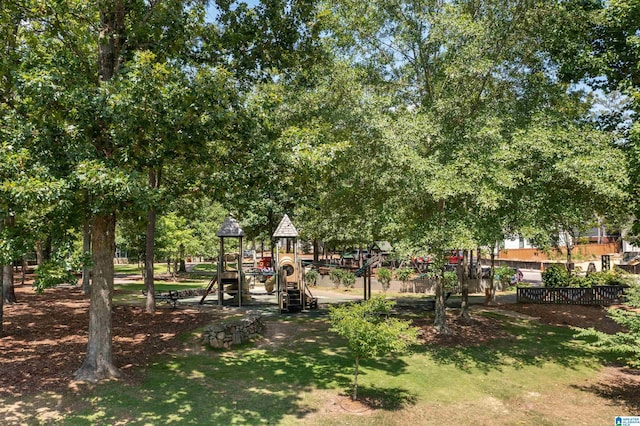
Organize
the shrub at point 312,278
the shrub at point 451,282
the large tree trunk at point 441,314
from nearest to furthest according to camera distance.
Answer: the large tree trunk at point 441,314
the shrub at point 451,282
the shrub at point 312,278

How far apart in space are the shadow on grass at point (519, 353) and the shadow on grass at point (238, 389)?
191cm

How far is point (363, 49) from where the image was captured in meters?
14.4

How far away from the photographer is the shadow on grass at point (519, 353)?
483 inches

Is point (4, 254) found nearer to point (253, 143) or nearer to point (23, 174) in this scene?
point (23, 174)

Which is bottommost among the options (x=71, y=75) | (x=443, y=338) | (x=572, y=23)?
(x=443, y=338)

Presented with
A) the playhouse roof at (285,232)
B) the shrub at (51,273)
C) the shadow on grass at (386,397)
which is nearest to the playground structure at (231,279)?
the playhouse roof at (285,232)

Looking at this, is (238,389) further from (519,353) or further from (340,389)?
(519,353)

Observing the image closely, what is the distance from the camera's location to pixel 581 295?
20.9 meters

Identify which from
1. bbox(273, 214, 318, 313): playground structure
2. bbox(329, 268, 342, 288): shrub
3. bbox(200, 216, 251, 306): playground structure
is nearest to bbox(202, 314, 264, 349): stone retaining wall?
bbox(273, 214, 318, 313): playground structure

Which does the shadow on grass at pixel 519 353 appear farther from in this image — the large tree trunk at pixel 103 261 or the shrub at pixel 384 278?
the shrub at pixel 384 278

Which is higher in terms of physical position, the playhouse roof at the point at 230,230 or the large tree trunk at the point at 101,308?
the playhouse roof at the point at 230,230

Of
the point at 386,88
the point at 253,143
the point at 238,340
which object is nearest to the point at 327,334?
the point at 238,340

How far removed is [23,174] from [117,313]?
A: 1040cm

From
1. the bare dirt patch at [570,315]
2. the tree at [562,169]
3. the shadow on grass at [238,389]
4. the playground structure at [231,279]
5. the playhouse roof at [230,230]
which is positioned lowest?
the bare dirt patch at [570,315]
